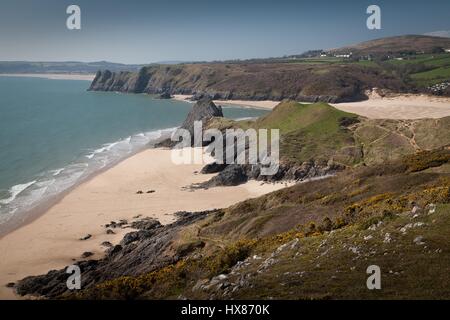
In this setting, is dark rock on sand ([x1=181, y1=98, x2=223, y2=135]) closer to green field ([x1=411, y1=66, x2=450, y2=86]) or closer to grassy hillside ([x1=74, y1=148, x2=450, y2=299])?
grassy hillside ([x1=74, y1=148, x2=450, y2=299])

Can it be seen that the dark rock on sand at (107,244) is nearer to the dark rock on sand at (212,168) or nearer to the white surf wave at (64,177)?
the white surf wave at (64,177)

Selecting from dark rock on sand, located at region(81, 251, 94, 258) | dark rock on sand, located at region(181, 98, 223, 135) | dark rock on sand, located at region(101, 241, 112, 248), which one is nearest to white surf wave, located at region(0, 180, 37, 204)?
dark rock on sand, located at region(101, 241, 112, 248)

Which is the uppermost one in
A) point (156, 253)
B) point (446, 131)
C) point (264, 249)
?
point (446, 131)

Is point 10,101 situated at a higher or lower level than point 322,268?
higher

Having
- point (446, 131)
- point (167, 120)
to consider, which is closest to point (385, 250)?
point (446, 131)

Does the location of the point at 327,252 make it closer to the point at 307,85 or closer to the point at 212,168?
the point at 212,168
